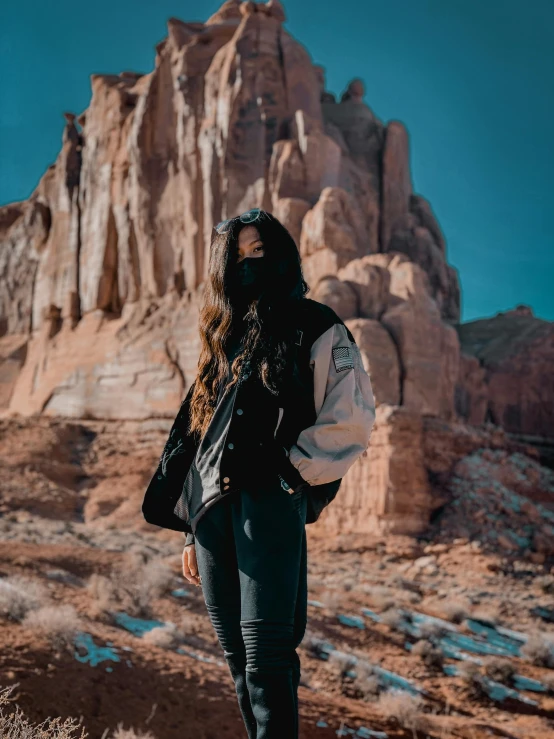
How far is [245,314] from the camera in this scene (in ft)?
8.73

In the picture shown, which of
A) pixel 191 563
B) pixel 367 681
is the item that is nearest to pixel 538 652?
pixel 367 681

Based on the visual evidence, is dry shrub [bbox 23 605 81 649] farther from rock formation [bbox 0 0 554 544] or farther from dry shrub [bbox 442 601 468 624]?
rock formation [bbox 0 0 554 544]

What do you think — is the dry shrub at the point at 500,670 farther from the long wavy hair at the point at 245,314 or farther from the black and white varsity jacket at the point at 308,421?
the long wavy hair at the point at 245,314

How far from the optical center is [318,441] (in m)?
2.31

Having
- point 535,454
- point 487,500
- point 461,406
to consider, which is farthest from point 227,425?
point 461,406

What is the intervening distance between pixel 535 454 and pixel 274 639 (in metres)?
24.1

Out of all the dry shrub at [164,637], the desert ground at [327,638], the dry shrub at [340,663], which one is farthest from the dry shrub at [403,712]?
the dry shrub at [164,637]

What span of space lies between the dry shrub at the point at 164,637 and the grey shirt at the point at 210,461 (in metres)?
4.95

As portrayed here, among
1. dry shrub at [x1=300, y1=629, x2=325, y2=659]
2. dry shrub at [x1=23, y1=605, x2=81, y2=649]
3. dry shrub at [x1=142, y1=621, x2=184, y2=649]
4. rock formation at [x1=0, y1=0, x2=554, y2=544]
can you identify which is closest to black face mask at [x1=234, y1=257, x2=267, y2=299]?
dry shrub at [x1=23, y1=605, x2=81, y2=649]

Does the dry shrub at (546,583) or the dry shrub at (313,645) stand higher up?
the dry shrub at (313,645)

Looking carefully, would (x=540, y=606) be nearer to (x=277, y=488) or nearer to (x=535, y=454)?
(x=535, y=454)

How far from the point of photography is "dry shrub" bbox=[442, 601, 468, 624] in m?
12.2

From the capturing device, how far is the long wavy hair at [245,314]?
251 cm

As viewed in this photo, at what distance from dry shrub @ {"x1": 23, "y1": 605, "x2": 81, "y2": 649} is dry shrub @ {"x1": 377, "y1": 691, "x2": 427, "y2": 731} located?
2.80 metres
